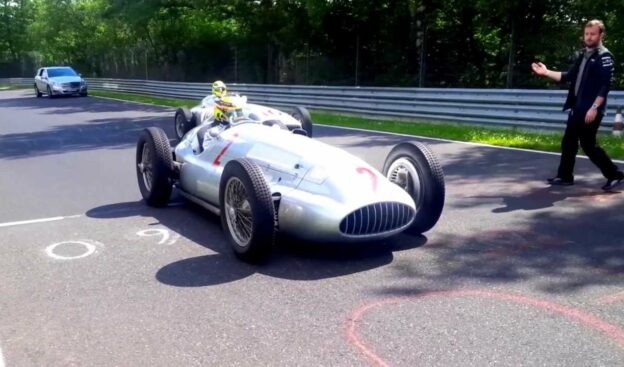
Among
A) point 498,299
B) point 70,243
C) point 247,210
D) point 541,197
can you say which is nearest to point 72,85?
point 70,243

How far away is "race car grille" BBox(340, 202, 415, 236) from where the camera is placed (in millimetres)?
4969

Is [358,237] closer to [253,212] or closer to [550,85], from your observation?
[253,212]

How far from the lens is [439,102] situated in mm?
15773

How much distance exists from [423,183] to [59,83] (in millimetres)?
31423

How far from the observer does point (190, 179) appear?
6.77 metres

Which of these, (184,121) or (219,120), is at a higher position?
(219,120)

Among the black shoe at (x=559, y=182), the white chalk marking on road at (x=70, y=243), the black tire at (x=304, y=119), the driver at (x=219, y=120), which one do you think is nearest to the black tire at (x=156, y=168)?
the driver at (x=219, y=120)

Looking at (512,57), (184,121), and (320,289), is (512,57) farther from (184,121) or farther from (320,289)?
(320,289)

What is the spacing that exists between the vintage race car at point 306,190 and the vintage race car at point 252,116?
71 cm

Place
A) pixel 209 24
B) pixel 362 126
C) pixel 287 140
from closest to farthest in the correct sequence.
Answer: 1. pixel 287 140
2. pixel 362 126
3. pixel 209 24

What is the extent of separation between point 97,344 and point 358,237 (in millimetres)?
2110

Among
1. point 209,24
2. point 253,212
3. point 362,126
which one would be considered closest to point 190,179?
point 253,212

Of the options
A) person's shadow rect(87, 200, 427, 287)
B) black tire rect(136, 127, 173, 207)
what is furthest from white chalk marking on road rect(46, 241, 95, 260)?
black tire rect(136, 127, 173, 207)

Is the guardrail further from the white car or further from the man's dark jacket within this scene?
the white car
